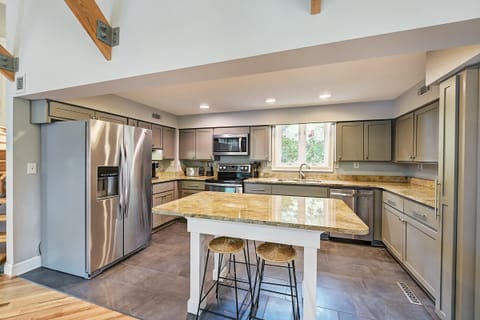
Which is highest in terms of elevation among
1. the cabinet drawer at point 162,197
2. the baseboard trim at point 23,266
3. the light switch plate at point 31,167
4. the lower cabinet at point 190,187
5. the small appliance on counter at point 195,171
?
the light switch plate at point 31,167

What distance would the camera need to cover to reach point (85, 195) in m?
2.27

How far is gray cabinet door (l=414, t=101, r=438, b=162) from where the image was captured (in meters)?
2.38

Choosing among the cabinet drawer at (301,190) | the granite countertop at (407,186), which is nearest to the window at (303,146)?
the granite countertop at (407,186)

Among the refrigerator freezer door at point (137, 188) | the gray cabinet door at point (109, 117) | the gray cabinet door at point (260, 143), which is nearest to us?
the refrigerator freezer door at point (137, 188)

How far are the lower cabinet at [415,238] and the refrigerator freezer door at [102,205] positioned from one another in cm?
332

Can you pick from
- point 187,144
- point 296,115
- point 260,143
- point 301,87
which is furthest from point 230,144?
point 301,87

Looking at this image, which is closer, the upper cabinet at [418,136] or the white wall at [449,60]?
the white wall at [449,60]

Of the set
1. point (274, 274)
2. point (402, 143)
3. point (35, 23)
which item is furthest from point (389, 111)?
point (35, 23)

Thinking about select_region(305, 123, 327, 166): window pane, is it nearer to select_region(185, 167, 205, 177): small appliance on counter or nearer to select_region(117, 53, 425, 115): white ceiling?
select_region(117, 53, 425, 115): white ceiling

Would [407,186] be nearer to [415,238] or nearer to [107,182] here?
[415,238]

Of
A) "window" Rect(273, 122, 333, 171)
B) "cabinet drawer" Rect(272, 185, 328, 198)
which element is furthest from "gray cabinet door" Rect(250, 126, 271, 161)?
"cabinet drawer" Rect(272, 185, 328, 198)

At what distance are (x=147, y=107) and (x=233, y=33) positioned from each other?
119 inches

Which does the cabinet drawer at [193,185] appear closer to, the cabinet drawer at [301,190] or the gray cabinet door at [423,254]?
the cabinet drawer at [301,190]

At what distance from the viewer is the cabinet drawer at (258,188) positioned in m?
3.70
